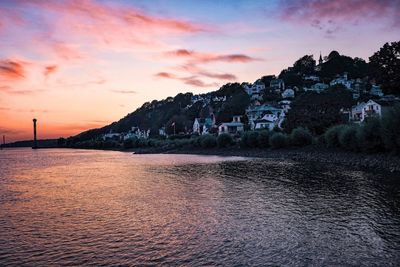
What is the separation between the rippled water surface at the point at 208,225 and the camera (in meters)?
13.6

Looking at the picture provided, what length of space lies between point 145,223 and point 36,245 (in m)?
5.66

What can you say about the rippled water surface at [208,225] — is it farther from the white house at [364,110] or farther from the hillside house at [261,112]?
the hillside house at [261,112]

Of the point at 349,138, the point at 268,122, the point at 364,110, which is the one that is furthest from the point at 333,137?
the point at 268,122

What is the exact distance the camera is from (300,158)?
62844mm

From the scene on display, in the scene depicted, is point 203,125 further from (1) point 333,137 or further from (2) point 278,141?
(1) point 333,137

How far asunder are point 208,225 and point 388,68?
45.7 meters

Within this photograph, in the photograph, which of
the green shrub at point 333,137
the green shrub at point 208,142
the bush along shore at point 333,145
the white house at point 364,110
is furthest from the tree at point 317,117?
the green shrub at point 208,142

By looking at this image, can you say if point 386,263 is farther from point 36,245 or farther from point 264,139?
point 264,139

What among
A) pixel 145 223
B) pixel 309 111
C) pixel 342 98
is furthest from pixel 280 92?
pixel 145 223

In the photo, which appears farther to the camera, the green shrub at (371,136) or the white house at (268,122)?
the white house at (268,122)

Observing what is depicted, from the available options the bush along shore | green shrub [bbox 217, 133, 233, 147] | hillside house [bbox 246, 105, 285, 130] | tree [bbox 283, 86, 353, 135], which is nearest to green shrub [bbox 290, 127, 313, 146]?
the bush along shore

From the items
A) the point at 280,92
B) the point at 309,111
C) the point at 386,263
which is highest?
the point at 280,92

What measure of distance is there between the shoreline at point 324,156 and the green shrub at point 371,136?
1.22 metres

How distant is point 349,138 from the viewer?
172 feet
